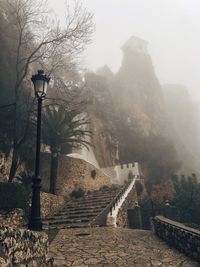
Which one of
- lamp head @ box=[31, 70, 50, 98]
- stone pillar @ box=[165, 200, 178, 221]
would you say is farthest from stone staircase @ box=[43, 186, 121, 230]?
lamp head @ box=[31, 70, 50, 98]

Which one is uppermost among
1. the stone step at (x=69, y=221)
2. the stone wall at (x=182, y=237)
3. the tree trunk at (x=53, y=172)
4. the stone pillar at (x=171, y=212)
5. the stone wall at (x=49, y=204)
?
the tree trunk at (x=53, y=172)

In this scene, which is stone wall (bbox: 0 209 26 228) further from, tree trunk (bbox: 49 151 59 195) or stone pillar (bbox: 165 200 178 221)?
stone pillar (bbox: 165 200 178 221)

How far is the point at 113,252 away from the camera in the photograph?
7.17 m

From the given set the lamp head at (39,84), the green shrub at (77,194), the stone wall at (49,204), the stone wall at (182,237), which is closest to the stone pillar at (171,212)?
the stone wall at (182,237)

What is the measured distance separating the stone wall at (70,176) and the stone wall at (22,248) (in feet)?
51.8

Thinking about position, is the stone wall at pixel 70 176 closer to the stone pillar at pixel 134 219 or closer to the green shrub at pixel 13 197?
the stone pillar at pixel 134 219

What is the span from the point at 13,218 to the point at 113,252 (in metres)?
6.19

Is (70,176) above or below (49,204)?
above

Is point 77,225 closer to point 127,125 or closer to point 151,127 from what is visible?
point 127,125

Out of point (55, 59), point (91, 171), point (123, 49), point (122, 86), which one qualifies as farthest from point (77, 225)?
point (123, 49)

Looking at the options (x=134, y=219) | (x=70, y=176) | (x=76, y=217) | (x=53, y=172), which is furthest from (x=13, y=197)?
(x=70, y=176)

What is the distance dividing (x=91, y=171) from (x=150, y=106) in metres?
31.8

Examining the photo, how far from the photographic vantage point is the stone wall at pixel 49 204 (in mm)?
15352

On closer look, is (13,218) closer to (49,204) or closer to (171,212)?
(49,204)
